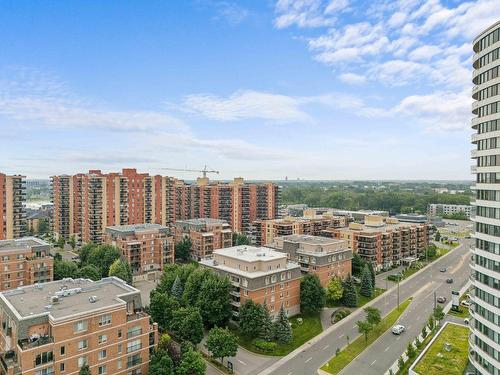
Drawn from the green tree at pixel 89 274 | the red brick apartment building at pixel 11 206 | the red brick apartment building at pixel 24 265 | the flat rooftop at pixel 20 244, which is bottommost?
the green tree at pixel 89 274

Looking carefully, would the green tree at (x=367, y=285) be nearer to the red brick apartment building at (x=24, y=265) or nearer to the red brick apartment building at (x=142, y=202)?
the red brick apartment building at (x=24, y=265)

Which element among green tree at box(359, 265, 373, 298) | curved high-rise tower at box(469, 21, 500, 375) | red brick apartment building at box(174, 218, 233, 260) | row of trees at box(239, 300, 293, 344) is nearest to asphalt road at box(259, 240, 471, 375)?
green tree at box(359, 265, 373, 298)

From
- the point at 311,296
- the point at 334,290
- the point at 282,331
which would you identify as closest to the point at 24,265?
the point at 282,331

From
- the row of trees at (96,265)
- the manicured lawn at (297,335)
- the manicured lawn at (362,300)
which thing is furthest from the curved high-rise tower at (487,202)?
the row of trees at (96,265)

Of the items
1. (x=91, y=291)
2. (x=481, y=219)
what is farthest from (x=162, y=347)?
(x=481, y=219)

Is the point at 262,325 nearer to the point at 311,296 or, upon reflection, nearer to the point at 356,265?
the point at 311,296

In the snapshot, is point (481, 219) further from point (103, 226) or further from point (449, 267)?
point (103, 226)

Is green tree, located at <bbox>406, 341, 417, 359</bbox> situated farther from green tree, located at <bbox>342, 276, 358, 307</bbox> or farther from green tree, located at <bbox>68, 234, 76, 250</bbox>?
green tree, located at <bbox>68, 234, 76, 250</bbox>
